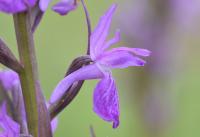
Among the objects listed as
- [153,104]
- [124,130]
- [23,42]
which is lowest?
[124,130]

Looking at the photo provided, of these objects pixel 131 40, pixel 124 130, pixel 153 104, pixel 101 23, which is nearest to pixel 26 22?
pixel 101 23

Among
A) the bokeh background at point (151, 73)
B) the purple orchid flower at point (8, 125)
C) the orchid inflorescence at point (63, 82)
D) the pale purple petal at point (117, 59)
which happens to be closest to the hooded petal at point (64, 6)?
the orchid inflorescence at point (63, 82)

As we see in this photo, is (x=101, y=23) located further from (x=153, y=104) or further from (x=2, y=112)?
(x=153, y=104)

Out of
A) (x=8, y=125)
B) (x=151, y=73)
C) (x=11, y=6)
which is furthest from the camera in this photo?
(x=151, y=73)

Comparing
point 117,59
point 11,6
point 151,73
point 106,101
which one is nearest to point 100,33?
point 117,59

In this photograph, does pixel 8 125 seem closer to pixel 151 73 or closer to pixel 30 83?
pixel 30 83

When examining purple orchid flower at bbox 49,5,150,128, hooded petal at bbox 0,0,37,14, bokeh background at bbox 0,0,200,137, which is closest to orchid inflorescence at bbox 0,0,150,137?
purple orchid flower at bbox 49,5,150,128

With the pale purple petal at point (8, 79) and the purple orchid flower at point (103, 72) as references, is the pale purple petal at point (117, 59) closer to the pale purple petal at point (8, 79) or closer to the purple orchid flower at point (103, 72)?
the purple orchid flower at point (103, 72)
